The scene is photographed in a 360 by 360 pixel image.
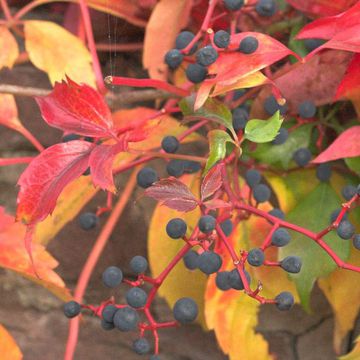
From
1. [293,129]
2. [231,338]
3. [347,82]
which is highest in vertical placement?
[347,82]

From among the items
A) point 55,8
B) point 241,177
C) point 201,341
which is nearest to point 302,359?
point 201,341

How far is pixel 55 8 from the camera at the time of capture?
1008 mm

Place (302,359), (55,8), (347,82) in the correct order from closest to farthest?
(347,82) → (302,359) → (55,8)

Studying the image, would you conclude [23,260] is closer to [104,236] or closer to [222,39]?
[104,236]

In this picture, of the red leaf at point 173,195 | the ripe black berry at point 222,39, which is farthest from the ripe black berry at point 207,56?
the red leaf at point 173,195

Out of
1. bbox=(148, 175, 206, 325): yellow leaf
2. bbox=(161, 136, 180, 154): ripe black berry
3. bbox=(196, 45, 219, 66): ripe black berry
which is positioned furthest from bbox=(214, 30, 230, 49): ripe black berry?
bbox=(148, 175, 206, 325): yellow leaf

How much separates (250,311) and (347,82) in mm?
252

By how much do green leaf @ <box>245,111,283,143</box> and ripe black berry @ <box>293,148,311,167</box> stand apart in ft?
0.69

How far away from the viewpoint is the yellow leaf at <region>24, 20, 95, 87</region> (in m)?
0.77

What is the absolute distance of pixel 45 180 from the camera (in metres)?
0.58

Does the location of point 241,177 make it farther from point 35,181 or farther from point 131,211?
point 35,181

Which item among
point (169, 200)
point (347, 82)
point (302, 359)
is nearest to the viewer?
point (169, 200)

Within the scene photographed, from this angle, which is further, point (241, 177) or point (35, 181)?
point (241, 177)

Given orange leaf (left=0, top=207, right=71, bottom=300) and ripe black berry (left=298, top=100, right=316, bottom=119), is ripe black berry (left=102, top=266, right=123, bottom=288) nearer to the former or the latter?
orange leaf (left=0, top=207, right=71, bottom=300)
